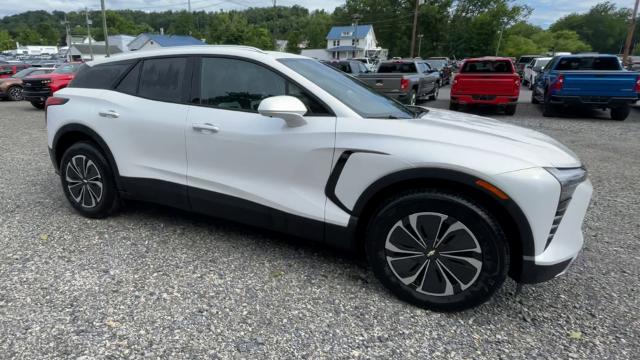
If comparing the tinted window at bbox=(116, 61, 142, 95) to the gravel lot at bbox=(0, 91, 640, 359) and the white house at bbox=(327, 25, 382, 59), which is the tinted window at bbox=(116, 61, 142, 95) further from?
the white house at bbox=(327, 25, 382, 59)

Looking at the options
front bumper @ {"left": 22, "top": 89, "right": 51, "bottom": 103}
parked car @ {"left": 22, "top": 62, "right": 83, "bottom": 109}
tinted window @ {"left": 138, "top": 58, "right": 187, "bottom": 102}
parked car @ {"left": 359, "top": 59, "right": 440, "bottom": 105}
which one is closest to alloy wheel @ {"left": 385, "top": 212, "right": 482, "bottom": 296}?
tinted window @ {"left": 138, "top": 58, "right": 187, "bottom": 102}

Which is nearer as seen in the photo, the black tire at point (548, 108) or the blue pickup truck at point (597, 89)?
the blue pickup truck at point (597, 89)

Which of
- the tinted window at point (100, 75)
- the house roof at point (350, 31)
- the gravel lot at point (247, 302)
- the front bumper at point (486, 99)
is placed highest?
the house roof at point (350, 31)

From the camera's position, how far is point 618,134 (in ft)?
30.3

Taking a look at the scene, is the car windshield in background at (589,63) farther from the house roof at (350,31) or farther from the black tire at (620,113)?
the house roof at (350,31)

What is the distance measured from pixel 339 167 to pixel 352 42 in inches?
3350

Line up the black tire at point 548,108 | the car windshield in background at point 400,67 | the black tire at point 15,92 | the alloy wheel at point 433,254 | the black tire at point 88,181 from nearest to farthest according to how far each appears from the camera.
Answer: the alloy wheel at point 433,254 < the black tire at point 88,181 < the black tire at point 548,108 < the car windshield in background at point 400,67 < the black tire at point 15,92

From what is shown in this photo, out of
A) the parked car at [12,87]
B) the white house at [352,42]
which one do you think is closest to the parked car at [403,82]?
the parked car at [12,87]

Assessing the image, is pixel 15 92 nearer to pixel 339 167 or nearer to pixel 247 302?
pixel 247 302

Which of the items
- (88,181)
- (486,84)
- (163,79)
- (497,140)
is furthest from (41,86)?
(497,140)

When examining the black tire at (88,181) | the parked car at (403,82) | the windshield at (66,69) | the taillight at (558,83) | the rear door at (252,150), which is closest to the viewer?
the rear door at (252,150)

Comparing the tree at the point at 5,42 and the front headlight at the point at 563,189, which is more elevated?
the tree at the point at 5,42

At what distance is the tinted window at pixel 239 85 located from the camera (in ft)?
9.85

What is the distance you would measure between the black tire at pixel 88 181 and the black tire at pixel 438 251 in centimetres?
263
